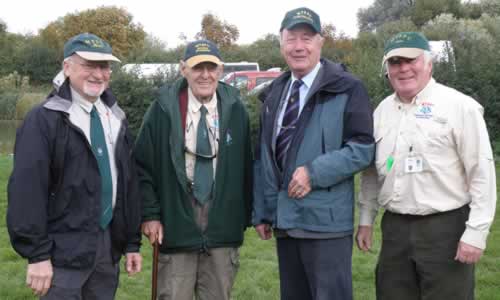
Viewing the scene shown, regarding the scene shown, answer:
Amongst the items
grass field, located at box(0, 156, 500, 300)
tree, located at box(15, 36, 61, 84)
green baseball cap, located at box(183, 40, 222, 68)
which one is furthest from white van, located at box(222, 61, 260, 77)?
green baseball cap, located at box(183, 40, 222, 68)

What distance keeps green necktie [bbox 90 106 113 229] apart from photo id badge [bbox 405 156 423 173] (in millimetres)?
1783

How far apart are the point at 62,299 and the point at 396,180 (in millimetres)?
2082

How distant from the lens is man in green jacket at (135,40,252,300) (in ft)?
12.5

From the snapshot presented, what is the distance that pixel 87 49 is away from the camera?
10.9ft

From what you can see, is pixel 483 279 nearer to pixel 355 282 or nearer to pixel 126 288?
pixel 355 282

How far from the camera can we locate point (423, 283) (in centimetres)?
351

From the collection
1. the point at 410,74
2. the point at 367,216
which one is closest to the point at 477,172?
the point at 410,74

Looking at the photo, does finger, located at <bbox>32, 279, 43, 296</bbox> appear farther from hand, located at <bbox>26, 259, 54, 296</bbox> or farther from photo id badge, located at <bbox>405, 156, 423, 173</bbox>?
photo id badge, located at <bbox>405, 156, 423, 173</bbox>

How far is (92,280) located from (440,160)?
2185 millimetres

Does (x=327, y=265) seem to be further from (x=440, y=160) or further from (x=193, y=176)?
(x=193, y=176)

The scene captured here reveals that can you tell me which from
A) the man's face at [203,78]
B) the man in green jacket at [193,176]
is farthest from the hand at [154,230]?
the man's face at [203,78]

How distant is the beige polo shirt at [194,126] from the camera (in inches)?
150

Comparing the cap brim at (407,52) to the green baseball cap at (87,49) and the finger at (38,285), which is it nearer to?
the green baseball cap at (87,49)

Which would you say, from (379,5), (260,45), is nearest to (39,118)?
(260,45)
